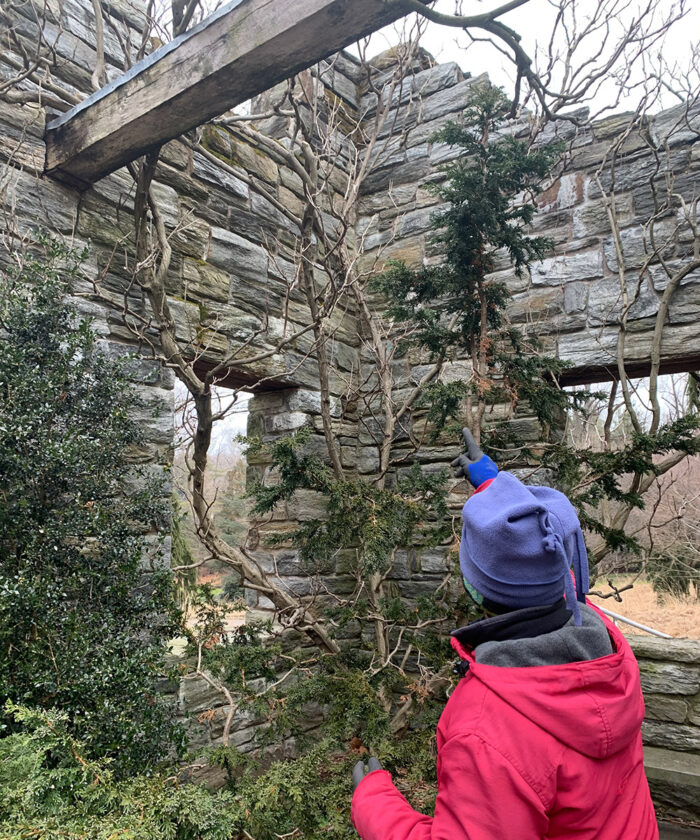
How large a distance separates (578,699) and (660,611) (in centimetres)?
425

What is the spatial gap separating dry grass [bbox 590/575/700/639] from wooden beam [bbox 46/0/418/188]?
361 cm

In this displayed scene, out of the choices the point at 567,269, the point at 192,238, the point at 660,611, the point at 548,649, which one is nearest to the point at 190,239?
the point at 192,238

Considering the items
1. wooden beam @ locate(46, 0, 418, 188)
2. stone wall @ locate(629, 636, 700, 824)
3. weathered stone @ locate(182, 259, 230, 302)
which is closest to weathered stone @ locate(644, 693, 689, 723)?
stone wall @ locate(629, 636, 700, 824)

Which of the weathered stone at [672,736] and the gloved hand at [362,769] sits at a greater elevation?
the gloved hand at [362,769]

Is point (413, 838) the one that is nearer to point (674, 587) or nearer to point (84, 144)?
point (84, 144)

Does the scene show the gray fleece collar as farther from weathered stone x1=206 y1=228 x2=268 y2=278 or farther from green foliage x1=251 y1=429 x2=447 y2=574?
weathered stone x1=206 y1=228 x2=268 y2=278

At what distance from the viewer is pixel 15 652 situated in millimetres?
1621

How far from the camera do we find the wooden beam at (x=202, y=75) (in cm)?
182

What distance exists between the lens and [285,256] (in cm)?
359

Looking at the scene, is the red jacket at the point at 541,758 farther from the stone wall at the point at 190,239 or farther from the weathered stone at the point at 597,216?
the weathered stone at the point at 597,216

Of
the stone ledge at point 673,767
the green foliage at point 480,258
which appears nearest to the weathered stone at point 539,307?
the green foliage at point 480,258

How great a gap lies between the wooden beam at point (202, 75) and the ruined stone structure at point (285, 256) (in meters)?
0.19

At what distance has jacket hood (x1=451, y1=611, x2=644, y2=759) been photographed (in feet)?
2.90

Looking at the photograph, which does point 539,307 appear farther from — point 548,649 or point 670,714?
point 548,649
